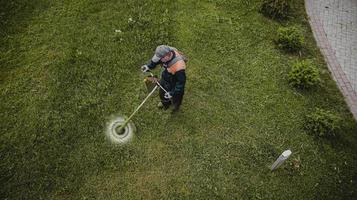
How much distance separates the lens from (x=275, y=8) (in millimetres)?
12320

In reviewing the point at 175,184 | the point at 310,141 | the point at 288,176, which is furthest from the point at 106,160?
the point at 310,141

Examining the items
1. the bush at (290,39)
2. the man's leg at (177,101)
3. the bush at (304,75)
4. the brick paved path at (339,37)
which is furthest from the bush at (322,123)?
the man's leg at (177,101)

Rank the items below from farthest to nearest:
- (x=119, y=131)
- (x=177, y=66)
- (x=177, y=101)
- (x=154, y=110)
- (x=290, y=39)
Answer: (x=290, y=39)
(x=154, y=110)
(x=177, y=101)
(x=119, y=131)
(x=177, y=66)

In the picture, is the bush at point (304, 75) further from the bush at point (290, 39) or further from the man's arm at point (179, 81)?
the man's arm at point (179, 81)

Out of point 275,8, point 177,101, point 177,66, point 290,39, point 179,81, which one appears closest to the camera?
point 177,66

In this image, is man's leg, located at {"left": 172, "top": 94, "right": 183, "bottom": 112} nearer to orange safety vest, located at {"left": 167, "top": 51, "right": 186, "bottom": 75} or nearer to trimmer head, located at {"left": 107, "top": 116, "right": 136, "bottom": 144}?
orange safety vest, located at {"left": 167, "top": 51, "right": 186, "bottom": 75}

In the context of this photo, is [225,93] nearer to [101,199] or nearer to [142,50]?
[142,50]

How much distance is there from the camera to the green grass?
862cm

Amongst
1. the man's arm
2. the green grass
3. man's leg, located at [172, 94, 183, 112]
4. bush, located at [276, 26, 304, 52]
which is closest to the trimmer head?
the green grass

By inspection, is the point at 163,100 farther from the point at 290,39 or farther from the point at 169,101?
the point at 290,39

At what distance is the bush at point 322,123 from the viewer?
9758 mm

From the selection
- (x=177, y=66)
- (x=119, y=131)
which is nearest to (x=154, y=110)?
(x=119, y=131)

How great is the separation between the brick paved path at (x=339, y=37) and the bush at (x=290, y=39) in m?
0.91

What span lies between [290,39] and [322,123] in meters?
2.83
